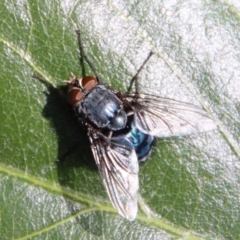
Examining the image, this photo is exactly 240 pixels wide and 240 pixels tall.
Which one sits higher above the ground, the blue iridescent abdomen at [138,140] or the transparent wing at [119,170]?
the blue iridescent abdomen at [138,140]

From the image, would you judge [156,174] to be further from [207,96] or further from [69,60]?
[69,60]

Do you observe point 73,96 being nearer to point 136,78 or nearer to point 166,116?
point 136,78

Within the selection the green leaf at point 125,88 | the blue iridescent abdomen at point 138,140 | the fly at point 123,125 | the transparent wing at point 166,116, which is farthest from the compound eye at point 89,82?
the blue iridescent abdomen at point 138,140

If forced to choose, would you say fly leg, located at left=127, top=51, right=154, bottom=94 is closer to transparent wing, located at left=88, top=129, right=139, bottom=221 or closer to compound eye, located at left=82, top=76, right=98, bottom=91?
compound eye, located at left=82, top=76, right=98, bottom=91

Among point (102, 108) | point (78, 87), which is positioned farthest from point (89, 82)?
point (102, 108)

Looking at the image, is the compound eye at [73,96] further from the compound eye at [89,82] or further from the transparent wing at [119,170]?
the transparent wing at [119,170]

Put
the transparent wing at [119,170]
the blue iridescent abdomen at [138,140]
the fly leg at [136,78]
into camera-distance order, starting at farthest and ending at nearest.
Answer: the blue iridescent abdomen at [138,140] < the fly leg at [136,78] < the transparent wing at [119,170]
